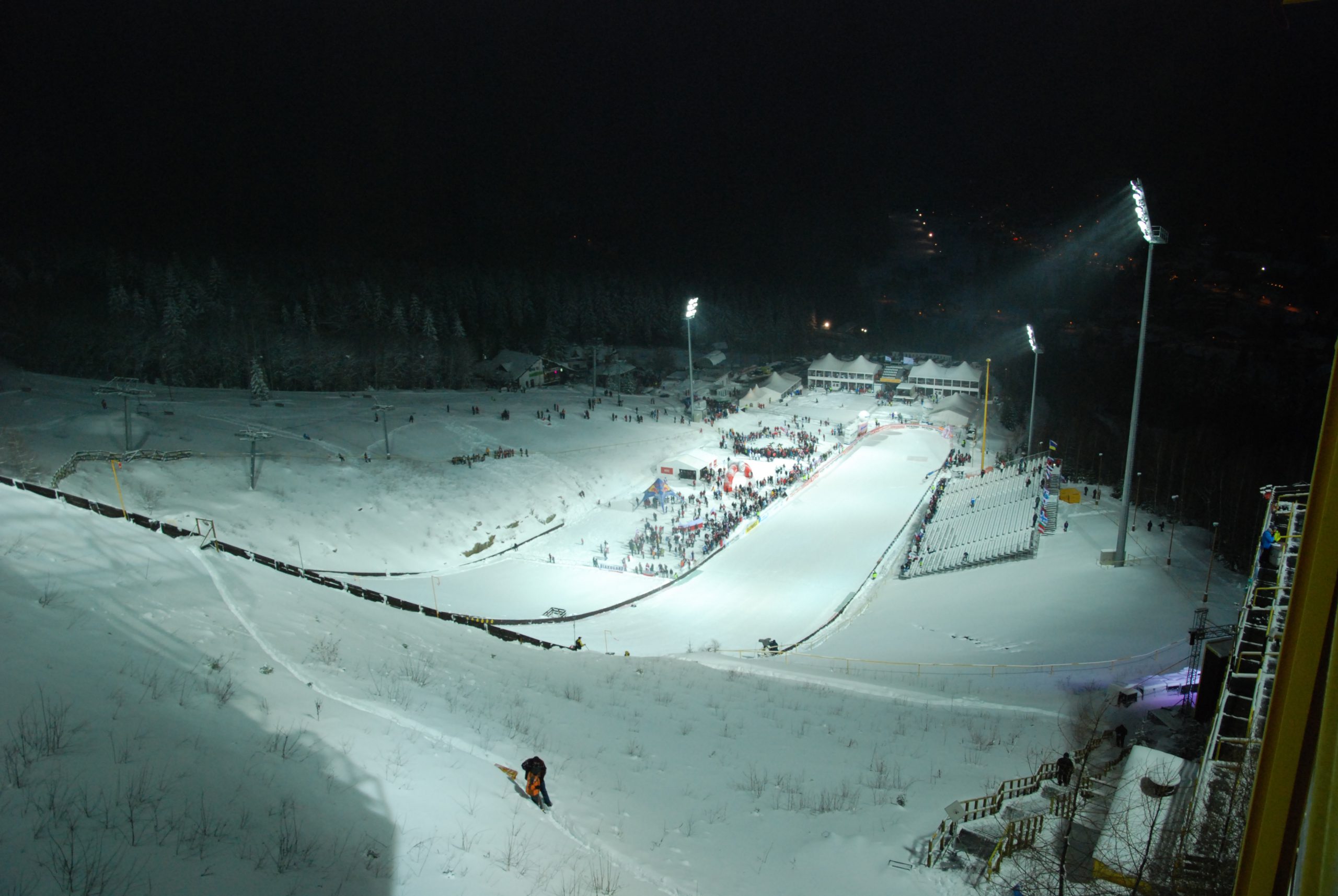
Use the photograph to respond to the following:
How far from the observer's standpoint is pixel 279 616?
9.96 meters

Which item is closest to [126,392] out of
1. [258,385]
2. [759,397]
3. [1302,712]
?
[258,385]

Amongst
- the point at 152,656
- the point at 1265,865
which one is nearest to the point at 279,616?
the point at 152,656

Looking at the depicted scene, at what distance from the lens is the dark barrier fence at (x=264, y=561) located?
11.6 metres

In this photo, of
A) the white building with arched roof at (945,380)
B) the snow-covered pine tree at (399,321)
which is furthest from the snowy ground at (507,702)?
the snow-covered pine tree at (399,321)

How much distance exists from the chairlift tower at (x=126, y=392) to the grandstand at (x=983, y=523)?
2902 centimetres

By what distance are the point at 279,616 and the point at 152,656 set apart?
9.30ft

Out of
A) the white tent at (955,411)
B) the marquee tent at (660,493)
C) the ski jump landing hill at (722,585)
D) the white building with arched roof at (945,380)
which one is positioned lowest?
the ski jump landing hill at (722,585)

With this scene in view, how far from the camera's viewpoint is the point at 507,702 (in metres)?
9.50

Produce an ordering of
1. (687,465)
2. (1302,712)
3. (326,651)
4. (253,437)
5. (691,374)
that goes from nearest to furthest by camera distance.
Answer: (1302,712)
(326,651)
(253,437)
(687,465)
(691,374)

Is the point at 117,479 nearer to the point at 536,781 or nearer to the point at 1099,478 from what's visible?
the point at 536,781

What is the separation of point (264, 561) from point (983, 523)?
22.4 meters

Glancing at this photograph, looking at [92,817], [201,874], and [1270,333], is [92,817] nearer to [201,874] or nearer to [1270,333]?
[201,874]

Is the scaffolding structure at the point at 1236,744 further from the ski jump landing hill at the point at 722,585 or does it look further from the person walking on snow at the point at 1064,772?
the ski jump landing hill at the point at 722,585

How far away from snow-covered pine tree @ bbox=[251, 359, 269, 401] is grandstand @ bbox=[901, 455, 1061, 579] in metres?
34.4
